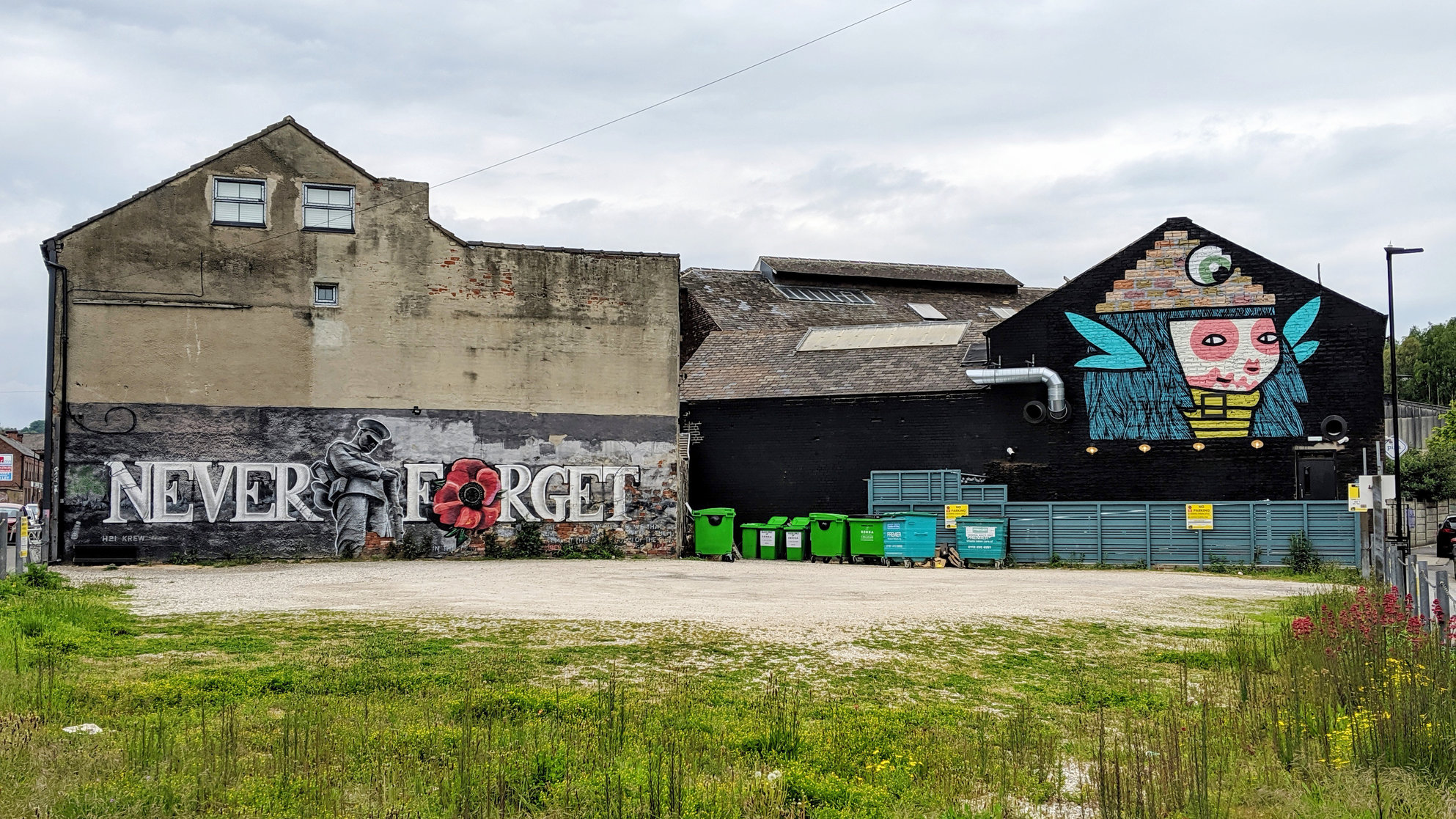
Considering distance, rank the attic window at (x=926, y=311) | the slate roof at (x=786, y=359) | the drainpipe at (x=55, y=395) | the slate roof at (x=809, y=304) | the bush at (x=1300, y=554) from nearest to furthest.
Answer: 1. the drainpipe at (x=55, y=395)
2. the bush at (x=1300, y=554)
3. the slate roof at (x=786, y=359)
4. the slate roof at (x=809, y=304)
5. the attic window at (x=926, y=311)

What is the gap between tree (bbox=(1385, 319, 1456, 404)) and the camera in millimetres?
98125

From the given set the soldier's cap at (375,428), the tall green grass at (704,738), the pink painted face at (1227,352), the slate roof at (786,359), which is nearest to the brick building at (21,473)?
the slate roof at (786,359)

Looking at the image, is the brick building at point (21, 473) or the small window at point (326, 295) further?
the brick building at point (21, 473)

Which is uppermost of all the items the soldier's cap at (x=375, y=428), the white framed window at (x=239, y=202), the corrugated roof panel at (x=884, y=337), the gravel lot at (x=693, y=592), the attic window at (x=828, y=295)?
the attic window at (x=828, y=295)

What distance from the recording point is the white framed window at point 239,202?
26.6 meters

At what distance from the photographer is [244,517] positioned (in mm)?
26312

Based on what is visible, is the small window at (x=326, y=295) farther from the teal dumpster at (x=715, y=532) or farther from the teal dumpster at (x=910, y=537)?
the teal dumpster at (x=910, y=537)

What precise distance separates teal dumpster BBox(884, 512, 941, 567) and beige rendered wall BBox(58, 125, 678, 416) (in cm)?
642

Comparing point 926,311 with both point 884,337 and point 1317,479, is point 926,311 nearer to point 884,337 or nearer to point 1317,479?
point 884,337

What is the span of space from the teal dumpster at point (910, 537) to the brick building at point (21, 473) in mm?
66809

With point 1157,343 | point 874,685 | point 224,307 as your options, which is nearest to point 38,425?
point 224,307

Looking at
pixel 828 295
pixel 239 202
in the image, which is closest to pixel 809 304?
pixel 828 295

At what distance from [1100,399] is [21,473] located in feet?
260

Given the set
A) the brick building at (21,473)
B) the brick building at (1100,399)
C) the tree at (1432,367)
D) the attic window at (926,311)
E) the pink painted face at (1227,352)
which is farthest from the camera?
the tree at (1432,367)
